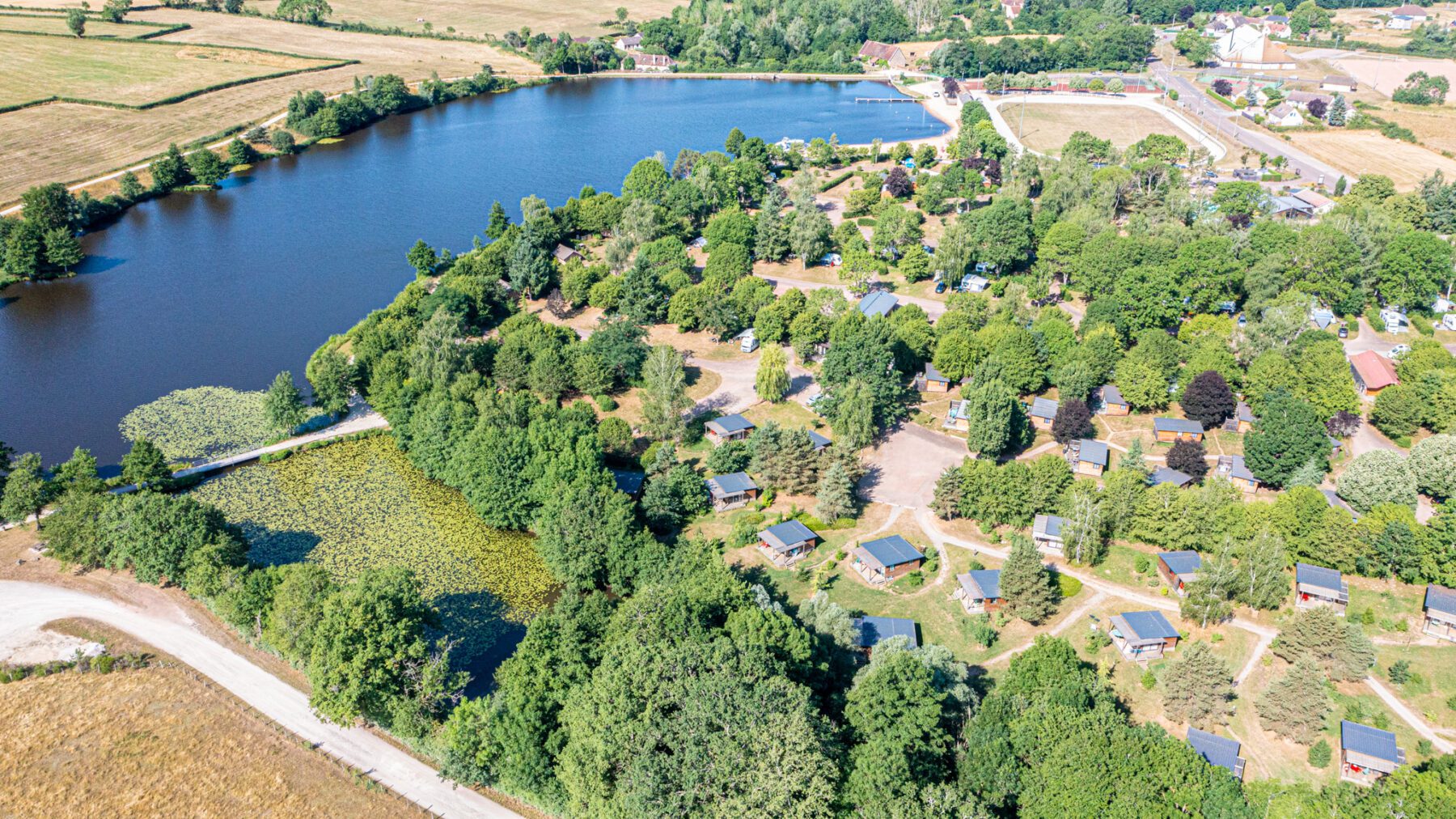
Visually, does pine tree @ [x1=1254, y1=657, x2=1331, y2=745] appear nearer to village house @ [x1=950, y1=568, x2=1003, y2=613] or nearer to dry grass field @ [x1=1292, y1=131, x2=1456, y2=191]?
village house @ [x1=950, y1=568, x2=1003, y2=613]

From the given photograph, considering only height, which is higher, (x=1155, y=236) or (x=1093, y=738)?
(x=1155, y=236)

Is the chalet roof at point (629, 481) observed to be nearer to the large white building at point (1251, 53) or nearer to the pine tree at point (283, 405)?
the pine tree at point (283, 405)

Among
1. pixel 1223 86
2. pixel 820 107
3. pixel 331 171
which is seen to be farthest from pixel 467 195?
pixel 1223 86

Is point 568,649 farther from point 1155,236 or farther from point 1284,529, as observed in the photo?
point 1155,236

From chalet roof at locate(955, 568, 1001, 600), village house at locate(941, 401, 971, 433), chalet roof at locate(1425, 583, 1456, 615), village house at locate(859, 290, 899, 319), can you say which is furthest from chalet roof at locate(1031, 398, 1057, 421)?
chalet roof at locate(1425, 583, 1456, 615)

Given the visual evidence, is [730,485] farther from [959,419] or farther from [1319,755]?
[1319,755]

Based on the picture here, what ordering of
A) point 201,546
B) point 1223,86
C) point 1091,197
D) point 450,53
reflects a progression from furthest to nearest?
point 450,53, point 1223,86, point 1091,197, point 201,546

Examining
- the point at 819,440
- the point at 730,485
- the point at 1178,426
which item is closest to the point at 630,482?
the point at 730,485

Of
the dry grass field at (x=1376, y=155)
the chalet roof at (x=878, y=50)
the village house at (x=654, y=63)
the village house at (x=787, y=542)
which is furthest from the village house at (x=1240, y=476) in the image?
the village house at (x=654, y=63)

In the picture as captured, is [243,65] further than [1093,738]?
Yes
